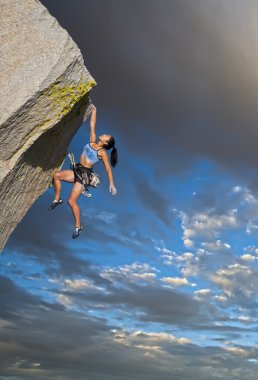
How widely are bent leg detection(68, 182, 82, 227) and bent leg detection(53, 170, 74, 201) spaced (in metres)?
0.23

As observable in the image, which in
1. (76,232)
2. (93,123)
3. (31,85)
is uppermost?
(93,123)

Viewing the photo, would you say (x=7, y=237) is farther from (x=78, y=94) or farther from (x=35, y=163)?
(x=78, y=94)

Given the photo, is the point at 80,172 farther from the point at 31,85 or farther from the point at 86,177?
the point at 31,85

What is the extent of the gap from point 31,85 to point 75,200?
2.65 m

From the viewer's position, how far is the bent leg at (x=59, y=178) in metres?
10.6

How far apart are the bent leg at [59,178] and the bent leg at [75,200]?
8.9 inches

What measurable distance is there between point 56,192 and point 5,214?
3.83 feet

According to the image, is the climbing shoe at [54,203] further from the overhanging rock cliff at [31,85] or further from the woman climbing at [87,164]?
the overhanging rock cliff at [31,85]

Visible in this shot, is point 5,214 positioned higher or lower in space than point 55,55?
lower

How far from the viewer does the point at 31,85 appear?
29.4ft

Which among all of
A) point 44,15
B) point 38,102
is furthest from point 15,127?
point 44,15

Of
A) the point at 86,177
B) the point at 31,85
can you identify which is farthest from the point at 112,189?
the point at 31,85

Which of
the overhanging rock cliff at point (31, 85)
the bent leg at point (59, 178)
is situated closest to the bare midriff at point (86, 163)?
the bent leg at point (59, 178)

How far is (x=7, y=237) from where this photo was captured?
35.2 ft
